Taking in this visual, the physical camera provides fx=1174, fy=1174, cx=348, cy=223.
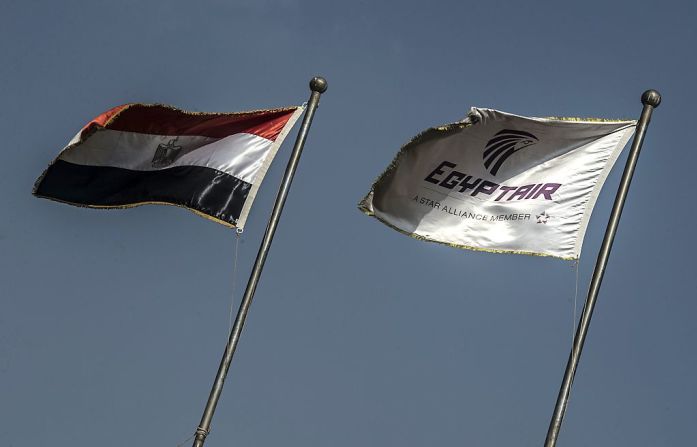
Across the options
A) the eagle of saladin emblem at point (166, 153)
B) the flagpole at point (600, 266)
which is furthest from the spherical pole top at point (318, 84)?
the flagpole at point (600, 266)

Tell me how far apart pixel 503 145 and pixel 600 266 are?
3349mm

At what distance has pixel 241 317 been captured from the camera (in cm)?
1745

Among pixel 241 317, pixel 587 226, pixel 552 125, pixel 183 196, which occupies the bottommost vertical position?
pixel 241 317

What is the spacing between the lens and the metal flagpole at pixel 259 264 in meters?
16.7

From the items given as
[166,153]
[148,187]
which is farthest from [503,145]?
[148,187]

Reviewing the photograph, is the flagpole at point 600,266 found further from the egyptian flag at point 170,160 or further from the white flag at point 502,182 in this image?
the egyptian flag at point 170,160

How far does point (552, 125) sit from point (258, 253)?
4947 millimetres

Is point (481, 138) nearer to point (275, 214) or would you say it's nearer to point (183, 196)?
point (275, 214)

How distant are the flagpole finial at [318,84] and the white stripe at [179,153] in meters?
1.13

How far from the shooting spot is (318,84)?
61.9 ft

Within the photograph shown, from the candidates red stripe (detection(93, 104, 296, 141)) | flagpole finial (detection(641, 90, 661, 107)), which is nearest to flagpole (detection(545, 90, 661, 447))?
flagpole finial (detection(641, 90, 661, 107))

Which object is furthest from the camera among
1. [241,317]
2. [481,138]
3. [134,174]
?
[134,174]

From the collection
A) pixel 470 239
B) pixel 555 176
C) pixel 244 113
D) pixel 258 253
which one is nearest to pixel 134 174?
pixel 244 113

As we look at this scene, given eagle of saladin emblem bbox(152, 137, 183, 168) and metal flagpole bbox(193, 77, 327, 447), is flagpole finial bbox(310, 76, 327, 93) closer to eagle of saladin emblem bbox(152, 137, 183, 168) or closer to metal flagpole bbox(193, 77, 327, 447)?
metal flagpole bbox(193, 77, 327, 447)
